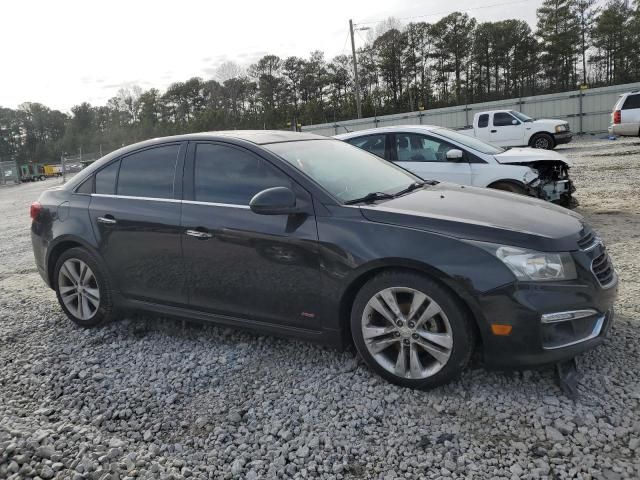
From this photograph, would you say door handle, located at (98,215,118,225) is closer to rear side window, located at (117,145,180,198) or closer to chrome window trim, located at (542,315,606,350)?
rear side window, located at (117,145,180,198)

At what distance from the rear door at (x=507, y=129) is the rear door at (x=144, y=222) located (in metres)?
17.4

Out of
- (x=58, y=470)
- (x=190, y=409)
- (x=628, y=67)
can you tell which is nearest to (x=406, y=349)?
(x=190, y=409)

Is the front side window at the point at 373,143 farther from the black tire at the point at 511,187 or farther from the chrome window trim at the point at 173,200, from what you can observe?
the chrome window trim at the point at 173,200

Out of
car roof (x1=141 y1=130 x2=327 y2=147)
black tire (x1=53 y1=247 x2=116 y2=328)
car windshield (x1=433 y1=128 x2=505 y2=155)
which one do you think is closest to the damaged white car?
car windshield (x1=433 y1=128 x2=505 y2=155)

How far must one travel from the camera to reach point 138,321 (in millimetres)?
4523

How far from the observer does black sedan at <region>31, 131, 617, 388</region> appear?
281 centimetres

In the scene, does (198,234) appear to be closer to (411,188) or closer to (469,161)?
(411,188)

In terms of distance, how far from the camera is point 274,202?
10.5ft

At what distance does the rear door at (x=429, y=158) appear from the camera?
723 centimetres

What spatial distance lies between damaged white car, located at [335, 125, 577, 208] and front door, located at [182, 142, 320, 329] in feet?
A: 13.3

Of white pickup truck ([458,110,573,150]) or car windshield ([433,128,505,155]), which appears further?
white pickup truck ([458,110,573,150])

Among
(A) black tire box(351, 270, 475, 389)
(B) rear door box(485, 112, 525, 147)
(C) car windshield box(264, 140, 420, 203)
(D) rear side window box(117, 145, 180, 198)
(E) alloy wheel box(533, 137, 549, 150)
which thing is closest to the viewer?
(A) black tire box(351, 270, 475, 389)

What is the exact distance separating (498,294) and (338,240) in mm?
994

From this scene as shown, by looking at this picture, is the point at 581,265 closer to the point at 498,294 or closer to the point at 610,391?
the point at 498,294
